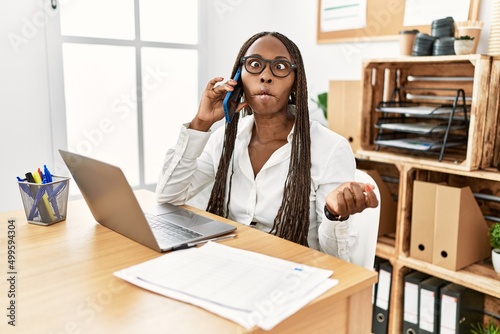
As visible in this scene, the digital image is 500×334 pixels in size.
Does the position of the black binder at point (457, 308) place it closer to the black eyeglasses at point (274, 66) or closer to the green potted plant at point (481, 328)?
the green potted plant at point (481, 328)

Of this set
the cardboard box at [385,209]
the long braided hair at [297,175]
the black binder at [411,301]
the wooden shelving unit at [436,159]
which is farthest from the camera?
the cardboard box at [385,209]

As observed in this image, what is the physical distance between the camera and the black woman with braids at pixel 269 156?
1.27 metres

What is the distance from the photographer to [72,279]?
0.82m

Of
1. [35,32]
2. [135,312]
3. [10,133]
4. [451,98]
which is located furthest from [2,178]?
[451,98]

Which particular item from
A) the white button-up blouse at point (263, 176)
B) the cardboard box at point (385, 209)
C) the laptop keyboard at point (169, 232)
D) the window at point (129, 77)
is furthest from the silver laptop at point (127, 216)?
the window at point (129, 77)

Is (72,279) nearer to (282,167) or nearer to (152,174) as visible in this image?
(282,167)

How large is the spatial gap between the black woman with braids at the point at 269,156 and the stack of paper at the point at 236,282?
337 mm

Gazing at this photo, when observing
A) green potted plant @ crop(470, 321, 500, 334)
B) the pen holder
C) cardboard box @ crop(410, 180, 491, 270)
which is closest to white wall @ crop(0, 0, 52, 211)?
the pen holder

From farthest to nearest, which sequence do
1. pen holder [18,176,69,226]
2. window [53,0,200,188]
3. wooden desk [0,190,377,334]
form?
window [53,0,200,188] → pen holder [18,176,69,226] → wooden desk [0,190,377,334]

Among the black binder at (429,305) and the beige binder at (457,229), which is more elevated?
the beige binder at (457,229)

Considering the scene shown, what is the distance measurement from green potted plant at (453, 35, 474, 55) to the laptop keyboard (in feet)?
4.18

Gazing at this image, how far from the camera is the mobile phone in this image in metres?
1.35

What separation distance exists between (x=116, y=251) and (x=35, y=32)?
60.1 inches

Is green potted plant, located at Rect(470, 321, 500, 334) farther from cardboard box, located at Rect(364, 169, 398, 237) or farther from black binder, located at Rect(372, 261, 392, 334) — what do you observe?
cardboard box, located at Rect(364, 169, 398, 237)
